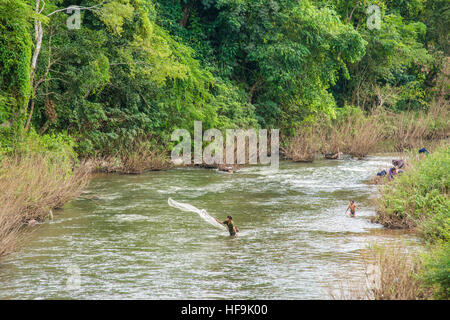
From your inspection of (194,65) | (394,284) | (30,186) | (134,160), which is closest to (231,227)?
(30,186)

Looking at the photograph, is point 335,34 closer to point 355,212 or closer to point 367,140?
point 367,140

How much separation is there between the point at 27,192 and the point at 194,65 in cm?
1375

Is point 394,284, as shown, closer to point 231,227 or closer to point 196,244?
point 196,244

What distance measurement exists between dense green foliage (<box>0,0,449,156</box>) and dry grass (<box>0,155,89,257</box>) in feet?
6.90

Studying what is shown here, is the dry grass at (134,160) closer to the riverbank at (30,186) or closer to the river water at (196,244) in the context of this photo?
the river water at (196,244)

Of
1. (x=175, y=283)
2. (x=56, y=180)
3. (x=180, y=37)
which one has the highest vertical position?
(x=180, y=37)

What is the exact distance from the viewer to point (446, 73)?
135ft

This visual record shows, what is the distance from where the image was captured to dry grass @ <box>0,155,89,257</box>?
491 inches

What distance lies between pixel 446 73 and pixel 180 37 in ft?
68.7

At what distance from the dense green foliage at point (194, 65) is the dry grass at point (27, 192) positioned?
6.90ft

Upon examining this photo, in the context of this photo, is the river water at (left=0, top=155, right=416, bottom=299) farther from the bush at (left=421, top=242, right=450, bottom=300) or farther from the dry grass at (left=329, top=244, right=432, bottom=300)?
the bush at (left=421, top=242, right=450, bottom=300)

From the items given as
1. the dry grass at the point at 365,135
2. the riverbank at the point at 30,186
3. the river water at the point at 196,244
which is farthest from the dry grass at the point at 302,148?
the riverbank at the point at 30,186

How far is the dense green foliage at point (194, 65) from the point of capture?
20812mm

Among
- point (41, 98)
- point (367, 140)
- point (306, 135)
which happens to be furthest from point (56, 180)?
point (367, 140)
